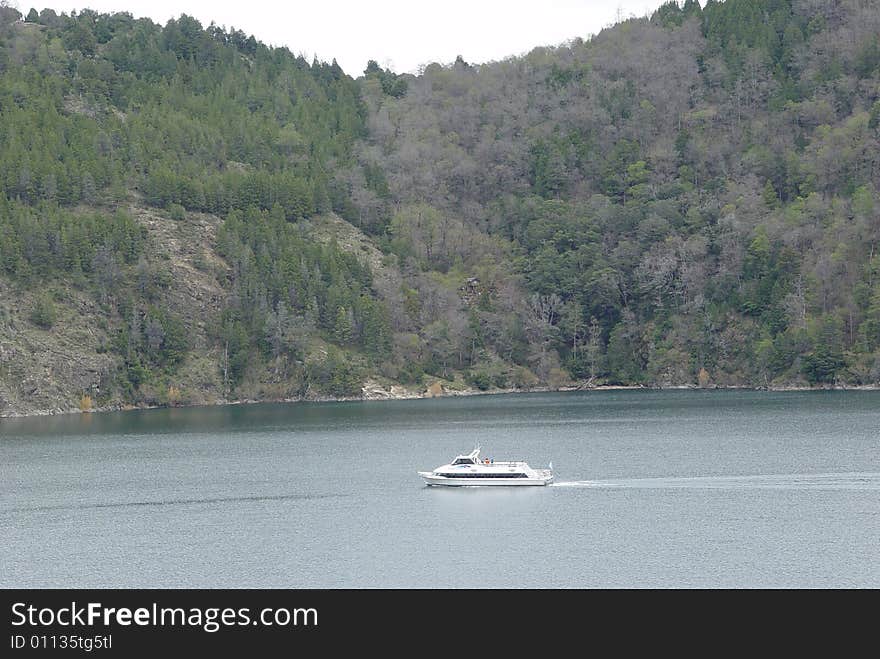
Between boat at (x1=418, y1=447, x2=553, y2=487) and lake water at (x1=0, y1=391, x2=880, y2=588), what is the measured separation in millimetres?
1155

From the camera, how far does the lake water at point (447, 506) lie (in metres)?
61.6

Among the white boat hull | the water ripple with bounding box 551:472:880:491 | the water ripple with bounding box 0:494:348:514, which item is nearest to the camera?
the water ripple with bounding box 551:472:880:491

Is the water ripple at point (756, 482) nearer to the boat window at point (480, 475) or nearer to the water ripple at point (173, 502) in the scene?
the boat window at point (480, 475)

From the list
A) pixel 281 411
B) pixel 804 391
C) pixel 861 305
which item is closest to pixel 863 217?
pixel 861 305

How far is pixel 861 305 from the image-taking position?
191375 millimetres

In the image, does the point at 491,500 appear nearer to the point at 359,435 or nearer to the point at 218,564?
the point at 218,564

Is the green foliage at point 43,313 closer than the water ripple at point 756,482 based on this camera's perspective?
No

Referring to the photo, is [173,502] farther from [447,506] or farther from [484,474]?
[484,474]

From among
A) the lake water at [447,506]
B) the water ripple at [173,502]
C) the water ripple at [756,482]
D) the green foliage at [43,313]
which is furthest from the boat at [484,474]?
the green foliage at [43,313]

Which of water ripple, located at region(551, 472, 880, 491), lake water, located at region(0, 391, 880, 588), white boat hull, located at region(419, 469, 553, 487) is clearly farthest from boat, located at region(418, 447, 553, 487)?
water ripple, located at region(551, 472, 880, 491)

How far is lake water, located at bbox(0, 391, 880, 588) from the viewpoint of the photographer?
61.6m

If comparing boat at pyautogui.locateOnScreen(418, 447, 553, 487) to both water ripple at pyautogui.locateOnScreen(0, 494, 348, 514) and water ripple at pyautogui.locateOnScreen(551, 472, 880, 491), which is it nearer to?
water ripple at pyautogui.locateOnScreen(551, 472, 880, 491)
